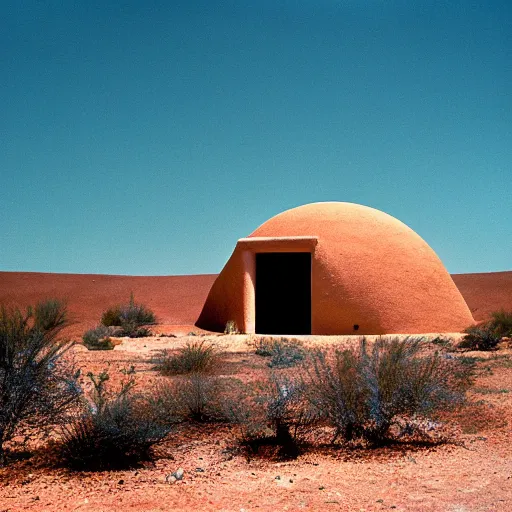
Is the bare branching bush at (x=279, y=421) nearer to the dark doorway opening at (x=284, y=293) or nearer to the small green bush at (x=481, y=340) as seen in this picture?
the small green bush at (x=481, y=340)

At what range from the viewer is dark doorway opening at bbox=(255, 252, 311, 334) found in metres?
16.9

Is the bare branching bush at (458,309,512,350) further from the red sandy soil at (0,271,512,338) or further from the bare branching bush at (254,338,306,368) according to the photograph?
the red sandy soil at (0,271,512,338)

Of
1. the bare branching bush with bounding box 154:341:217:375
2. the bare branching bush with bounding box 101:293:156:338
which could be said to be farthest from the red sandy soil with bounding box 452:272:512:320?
the bare branching bush with bounding box 154:341:217:375

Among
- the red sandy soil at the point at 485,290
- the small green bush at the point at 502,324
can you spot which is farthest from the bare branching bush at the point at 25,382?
the red sandy soil at the point at 485,290

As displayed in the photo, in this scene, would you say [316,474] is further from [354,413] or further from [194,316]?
[194,316]

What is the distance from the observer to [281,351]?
35.4ft

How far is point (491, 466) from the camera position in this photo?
459 centimetres

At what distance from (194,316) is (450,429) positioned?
906 inches

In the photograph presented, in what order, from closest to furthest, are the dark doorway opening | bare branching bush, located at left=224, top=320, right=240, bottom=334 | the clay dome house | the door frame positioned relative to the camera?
the clay dome house
the door frame
bare branching bush, located at left=224, top=320, right=240, bottom=334
the dark doorway opening

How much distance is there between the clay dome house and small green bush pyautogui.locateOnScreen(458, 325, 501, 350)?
220cm

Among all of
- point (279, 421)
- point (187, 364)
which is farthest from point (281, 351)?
point (279, 421)

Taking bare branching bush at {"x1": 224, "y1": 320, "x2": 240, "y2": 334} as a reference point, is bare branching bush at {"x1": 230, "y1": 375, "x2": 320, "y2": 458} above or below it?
below

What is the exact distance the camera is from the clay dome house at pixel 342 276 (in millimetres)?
14367

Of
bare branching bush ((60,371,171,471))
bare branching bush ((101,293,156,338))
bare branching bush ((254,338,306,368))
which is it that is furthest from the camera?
bare branching bush ((101,293,156,338))
